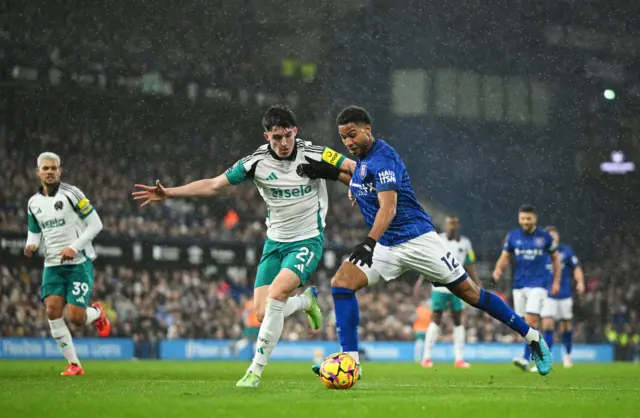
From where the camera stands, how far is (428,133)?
4203cm

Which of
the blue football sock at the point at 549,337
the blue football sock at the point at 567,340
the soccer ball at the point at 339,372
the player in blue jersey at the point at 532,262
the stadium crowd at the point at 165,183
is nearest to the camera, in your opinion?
the soccer ball at the point at 339,372

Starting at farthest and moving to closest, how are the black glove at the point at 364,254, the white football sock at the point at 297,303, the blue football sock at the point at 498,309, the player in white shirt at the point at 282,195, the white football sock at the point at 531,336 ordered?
1. the white football sock at the point at 297,303
2. the white football sock at the point at 531,336
3. the blue football sock at the point at 498,309
4. the player in white shirt at the point at 282,195
5. the black glove at the point at 364,254

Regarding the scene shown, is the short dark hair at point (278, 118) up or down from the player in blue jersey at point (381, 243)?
up

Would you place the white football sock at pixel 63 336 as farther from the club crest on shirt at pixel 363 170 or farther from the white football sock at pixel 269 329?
the club crest on shirt at pixel 363 170

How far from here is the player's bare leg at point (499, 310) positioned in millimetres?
9719

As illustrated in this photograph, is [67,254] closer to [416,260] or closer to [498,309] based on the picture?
[416,260]

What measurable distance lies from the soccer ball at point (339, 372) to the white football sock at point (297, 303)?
2.07 metres

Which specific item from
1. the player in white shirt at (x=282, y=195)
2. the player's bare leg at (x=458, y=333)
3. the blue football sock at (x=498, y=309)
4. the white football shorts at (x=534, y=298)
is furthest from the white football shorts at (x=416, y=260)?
the player's bare leg at (x=458, y=333)

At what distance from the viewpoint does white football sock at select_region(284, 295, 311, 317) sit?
35.7 ft

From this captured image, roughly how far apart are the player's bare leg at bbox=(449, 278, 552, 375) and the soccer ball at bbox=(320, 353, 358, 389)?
1.53 metres

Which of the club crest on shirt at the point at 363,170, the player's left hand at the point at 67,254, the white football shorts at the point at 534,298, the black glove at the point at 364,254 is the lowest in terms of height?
the white football shorts at the point at 534,298

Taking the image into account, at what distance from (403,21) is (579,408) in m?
35.3

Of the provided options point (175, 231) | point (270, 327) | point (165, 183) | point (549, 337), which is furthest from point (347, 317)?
point (165, 183)

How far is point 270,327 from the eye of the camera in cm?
906
